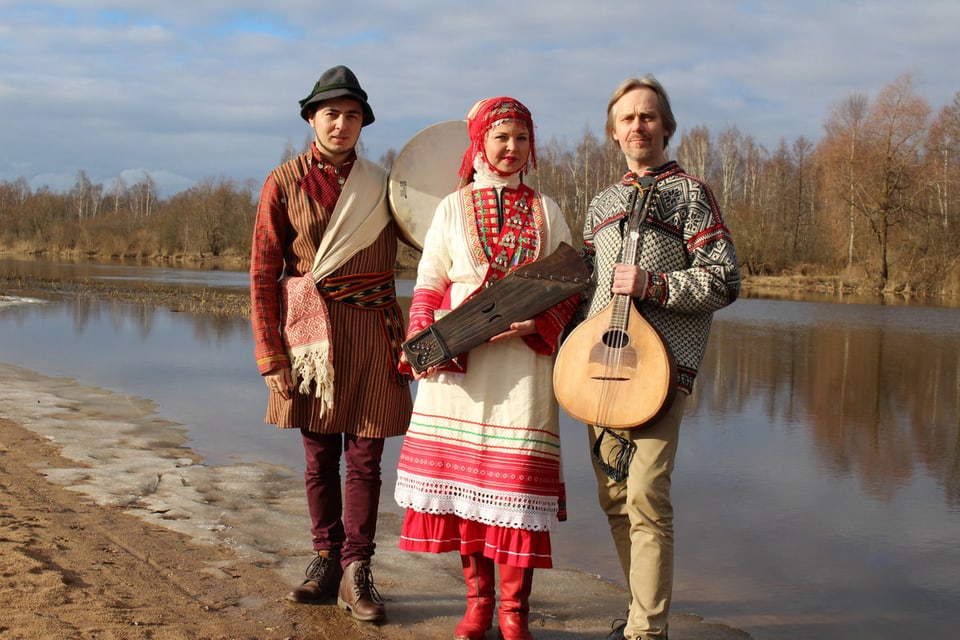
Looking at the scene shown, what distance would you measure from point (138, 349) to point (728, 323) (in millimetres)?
12350

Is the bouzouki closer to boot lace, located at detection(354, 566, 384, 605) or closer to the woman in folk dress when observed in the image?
the woman in folk dress

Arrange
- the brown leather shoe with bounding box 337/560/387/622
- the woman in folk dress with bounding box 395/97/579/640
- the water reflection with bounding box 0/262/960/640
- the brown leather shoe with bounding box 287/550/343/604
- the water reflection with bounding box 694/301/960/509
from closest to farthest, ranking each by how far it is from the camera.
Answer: the woman in folk dress with bounding box 395/97/579/640 < the brown leather shoe with bounding box 337/560/387/622 < the brown leather shoe with bounding box 287/550/343/604 < the water reflection with bounding box 0/262/960/640 < the water reflection with bounding box 694/301/960/509

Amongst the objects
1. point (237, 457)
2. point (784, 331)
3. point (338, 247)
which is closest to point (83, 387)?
point (237, 457)

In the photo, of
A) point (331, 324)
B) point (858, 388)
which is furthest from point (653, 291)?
point (858, 388)

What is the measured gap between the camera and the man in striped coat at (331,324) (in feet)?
12.3

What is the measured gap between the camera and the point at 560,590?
417cm

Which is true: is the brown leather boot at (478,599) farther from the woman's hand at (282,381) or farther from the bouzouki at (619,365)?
the woman's hand at (282,381)

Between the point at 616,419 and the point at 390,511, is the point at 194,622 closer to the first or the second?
the point at 616,419

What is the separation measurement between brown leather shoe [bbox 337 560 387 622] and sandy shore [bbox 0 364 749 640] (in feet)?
0.15

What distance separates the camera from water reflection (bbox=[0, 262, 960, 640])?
458cm

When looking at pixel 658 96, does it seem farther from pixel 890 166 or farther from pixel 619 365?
pixel 890 166

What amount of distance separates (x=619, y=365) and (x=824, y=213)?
38844 millimetres

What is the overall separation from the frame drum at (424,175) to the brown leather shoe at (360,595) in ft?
4.42

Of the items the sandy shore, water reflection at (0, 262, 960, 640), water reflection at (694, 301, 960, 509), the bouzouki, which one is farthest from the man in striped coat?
water reflection at (694, 301, 960, 509)
